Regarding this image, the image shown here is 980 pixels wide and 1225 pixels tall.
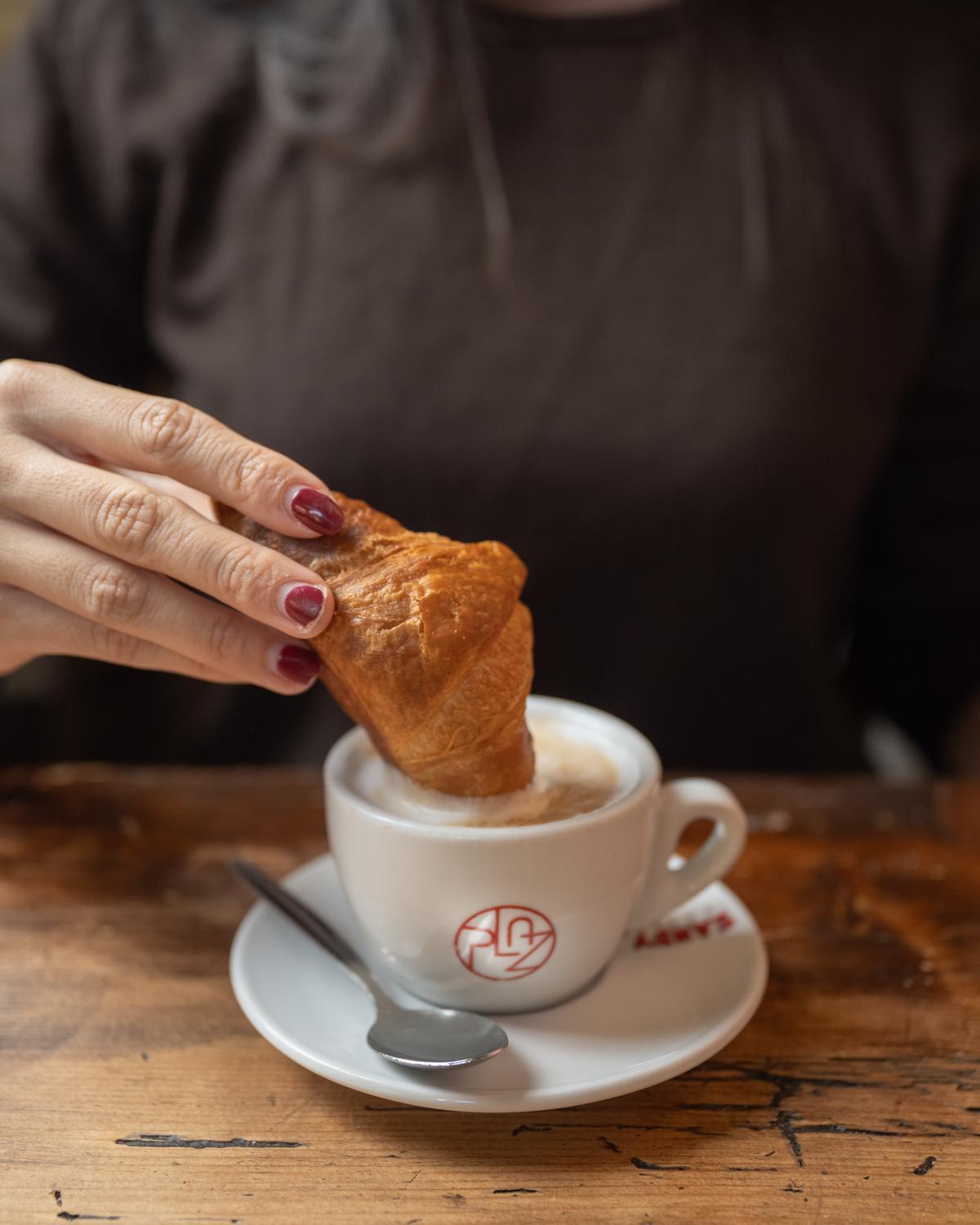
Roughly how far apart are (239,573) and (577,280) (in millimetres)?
738

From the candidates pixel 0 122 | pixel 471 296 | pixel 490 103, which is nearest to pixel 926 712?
pixel 471 296

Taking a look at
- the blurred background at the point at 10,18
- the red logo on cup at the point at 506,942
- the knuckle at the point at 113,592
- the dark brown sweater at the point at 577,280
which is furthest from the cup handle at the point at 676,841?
the blurred background at the point at 10,18

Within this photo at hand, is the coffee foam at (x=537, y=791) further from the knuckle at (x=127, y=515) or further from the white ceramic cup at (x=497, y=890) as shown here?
the knuckle at (x=127, y=515)

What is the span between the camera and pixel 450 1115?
0.63m

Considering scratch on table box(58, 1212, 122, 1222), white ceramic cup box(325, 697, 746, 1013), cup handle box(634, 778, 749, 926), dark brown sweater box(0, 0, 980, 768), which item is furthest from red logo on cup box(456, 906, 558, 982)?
dark brown sweater box(0, 0, 980, 768)

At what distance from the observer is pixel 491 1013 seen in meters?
0.72

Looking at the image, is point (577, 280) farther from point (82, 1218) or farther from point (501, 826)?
point (82, 1218)

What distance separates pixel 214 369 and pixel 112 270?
0.66 ft

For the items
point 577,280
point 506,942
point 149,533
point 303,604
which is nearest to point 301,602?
point 303,604

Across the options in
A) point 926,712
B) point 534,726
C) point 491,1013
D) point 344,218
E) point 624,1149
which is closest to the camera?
point 624,1149

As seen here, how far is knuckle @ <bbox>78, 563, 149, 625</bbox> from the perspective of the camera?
72 cm

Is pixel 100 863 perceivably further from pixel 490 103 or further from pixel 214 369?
pixel 490 103

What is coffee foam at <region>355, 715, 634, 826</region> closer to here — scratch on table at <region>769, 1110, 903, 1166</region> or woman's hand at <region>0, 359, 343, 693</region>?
woman's hand at <region>0, 359, 343, 693</region>

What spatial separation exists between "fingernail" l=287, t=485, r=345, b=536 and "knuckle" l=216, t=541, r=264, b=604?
0.04 metres
